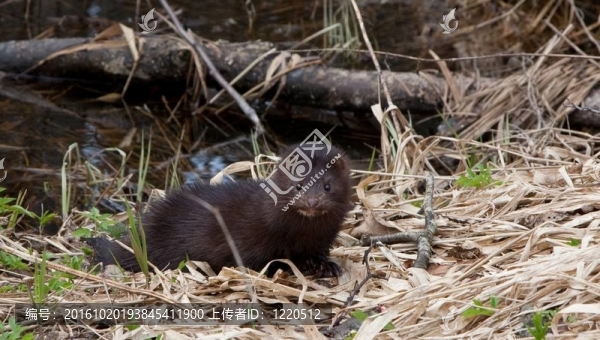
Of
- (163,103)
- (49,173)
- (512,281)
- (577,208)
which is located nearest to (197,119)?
(163,103)

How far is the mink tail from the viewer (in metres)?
5.06

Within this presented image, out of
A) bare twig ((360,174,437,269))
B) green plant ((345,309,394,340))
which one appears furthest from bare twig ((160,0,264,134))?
green plant ((345,309,394,340))

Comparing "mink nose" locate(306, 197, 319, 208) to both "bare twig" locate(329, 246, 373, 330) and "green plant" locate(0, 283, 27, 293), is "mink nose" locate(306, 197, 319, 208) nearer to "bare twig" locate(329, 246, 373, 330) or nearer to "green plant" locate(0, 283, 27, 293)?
"bare twig" locate(329, 246, 373, 330)

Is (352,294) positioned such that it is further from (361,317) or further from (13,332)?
(13,332)

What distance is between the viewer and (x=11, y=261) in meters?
4.59

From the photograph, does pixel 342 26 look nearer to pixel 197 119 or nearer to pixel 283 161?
pixel 197 119

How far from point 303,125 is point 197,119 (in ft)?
3.48

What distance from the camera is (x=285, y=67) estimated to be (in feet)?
30.2

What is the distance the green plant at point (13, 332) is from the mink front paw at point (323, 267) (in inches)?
54.9

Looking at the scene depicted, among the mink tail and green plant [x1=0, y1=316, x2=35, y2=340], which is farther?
the mink tail

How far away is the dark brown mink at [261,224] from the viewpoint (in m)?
4.59

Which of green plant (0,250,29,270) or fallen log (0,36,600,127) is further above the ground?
green plant (0,250,29,270)

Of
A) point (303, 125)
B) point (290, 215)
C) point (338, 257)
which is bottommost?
point (303, 125)

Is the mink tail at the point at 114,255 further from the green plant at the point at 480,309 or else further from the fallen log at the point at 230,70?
the fallen log at the point at 230,70
